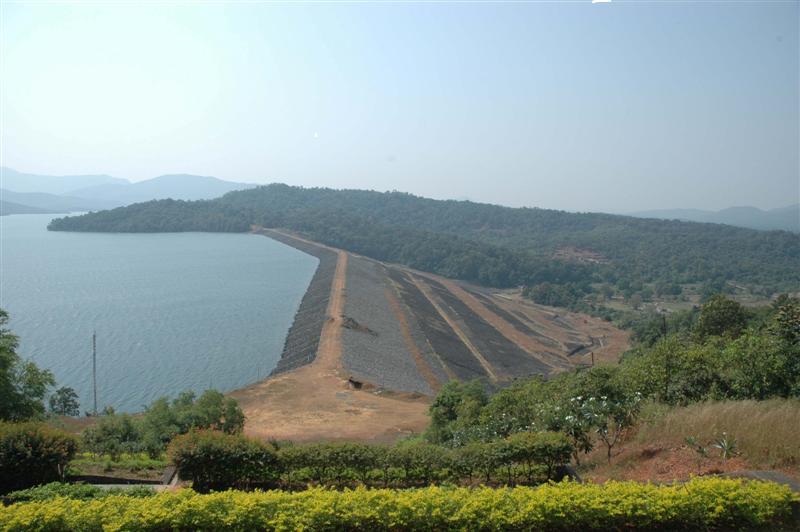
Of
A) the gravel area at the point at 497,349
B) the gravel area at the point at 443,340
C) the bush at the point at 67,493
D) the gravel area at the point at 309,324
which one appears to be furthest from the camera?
the gravel area at the point at 497,349

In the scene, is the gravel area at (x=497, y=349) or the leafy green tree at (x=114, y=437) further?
the gravel area at (x=497, y=349)

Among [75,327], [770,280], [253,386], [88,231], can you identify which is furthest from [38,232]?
[770,280]

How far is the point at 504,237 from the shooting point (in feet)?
412

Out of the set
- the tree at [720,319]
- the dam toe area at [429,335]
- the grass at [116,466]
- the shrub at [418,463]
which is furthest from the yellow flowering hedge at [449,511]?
the tree at [720,319]

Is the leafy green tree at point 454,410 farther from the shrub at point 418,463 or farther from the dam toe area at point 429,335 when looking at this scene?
the dam toe area at point 429,335

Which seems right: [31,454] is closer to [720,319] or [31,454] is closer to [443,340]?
[720,319]

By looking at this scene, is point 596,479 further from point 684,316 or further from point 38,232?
point 38,232

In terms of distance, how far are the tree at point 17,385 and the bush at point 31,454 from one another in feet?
17.1

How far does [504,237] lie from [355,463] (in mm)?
120686

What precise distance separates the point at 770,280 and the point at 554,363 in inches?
2377

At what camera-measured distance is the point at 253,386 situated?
23.4m

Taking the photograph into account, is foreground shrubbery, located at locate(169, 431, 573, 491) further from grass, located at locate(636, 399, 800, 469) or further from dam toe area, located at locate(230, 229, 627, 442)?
dam toe area, located at locate(230, 229, 627, 442)

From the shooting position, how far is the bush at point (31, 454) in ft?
24.7

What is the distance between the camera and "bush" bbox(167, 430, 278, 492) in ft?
24.1
